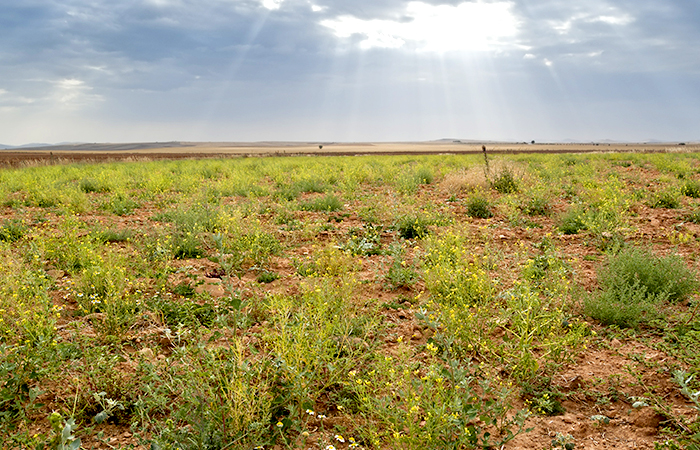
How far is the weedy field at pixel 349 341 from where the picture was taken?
2.52m

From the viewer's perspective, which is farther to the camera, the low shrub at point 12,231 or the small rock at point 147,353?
the low shrub at point 12,231

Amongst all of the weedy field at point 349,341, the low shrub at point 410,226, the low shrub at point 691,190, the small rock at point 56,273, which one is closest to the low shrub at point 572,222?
the weedy field at point 349,341

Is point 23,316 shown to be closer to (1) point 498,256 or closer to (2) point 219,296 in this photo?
(2) point 219,296

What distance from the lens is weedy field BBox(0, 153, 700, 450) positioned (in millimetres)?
2523

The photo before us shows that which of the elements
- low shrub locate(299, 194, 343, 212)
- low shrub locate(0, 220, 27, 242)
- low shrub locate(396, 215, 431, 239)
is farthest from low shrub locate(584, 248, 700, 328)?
low shrub locate(0, 220, 27, 242)

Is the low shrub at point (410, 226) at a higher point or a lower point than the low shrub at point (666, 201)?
lower

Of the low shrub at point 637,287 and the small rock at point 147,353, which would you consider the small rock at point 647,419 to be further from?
the small rock at point 147,353

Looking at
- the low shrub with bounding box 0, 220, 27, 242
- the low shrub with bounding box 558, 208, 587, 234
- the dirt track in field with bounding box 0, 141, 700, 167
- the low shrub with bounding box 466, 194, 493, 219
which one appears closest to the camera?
the low shrub with bounding box 0, 220, 27, 242

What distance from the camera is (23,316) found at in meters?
3.37

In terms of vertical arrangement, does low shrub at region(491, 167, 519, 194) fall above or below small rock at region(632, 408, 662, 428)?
above

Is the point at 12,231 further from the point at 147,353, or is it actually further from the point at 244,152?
the point at 244,152

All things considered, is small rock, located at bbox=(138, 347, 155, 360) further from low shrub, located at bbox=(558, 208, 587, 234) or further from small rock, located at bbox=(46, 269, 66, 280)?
low shrub, located at bbox=(558, 208, 587, 234)

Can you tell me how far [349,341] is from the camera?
3381 mm

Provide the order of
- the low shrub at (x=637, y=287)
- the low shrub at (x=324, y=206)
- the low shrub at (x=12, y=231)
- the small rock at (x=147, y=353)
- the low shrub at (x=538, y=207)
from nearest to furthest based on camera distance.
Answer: the small rock at (x=147, y=353)
the low shrub at (x=637, y=287)
the low shrub at (x=12, y=231)
the low shrub at (x=538, y=207)
the low shrub at (x=324, y=206)
